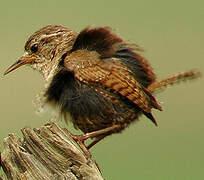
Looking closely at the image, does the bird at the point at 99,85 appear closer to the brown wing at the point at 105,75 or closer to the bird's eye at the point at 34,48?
the brown wing at the point at 105,75

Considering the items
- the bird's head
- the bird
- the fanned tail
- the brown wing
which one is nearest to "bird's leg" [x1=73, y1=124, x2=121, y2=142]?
the bird

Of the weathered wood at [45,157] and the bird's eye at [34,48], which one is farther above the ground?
the bird's eye at [34,48]

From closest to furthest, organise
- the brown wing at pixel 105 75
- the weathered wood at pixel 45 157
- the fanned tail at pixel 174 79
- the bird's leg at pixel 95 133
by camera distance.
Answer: the weathered wood at pixel 45 157
the bird's leg at pixel 95 133
the brown wing at pixel 105 75
the fanned tail at pixel 174 79

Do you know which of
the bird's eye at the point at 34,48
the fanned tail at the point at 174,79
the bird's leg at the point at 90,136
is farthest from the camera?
the bird's eye at the point at 34,48

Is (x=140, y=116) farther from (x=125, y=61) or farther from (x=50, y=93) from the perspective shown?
(x=50, y=93)

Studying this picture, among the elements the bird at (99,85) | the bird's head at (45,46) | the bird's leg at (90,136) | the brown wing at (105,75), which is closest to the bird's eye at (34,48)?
the bird's head at (45,46)

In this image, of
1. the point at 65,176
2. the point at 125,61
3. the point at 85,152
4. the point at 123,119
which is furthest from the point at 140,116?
the point at 65,176
